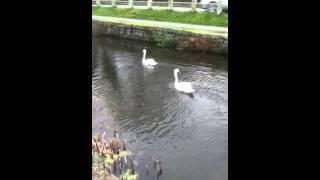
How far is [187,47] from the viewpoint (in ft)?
27.1

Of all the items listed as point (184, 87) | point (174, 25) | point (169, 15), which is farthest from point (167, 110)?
point (169, 15)

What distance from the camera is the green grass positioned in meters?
8.99

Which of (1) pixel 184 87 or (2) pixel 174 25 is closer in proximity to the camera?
(1) pixel 184 87

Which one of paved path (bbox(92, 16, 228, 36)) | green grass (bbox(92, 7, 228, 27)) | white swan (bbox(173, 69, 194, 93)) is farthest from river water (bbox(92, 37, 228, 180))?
green grass (bbox(92, 7, 228, 27))

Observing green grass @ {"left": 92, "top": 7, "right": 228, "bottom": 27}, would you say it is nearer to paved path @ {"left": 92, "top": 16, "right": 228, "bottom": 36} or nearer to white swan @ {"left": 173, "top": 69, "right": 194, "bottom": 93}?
paved path @ {"left": 92, "top": 16, "right": 228, "bottom": 36}

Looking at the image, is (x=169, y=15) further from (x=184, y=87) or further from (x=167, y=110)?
(x=167, y=110)

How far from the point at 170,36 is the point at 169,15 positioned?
1.31 m

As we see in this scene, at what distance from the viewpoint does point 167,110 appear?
535cm

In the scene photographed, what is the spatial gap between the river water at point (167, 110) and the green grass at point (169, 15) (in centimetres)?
121

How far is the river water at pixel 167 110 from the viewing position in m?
4.19

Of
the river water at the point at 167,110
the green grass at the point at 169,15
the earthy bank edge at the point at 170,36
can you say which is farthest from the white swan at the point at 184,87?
the green grass at the point at 169,15
